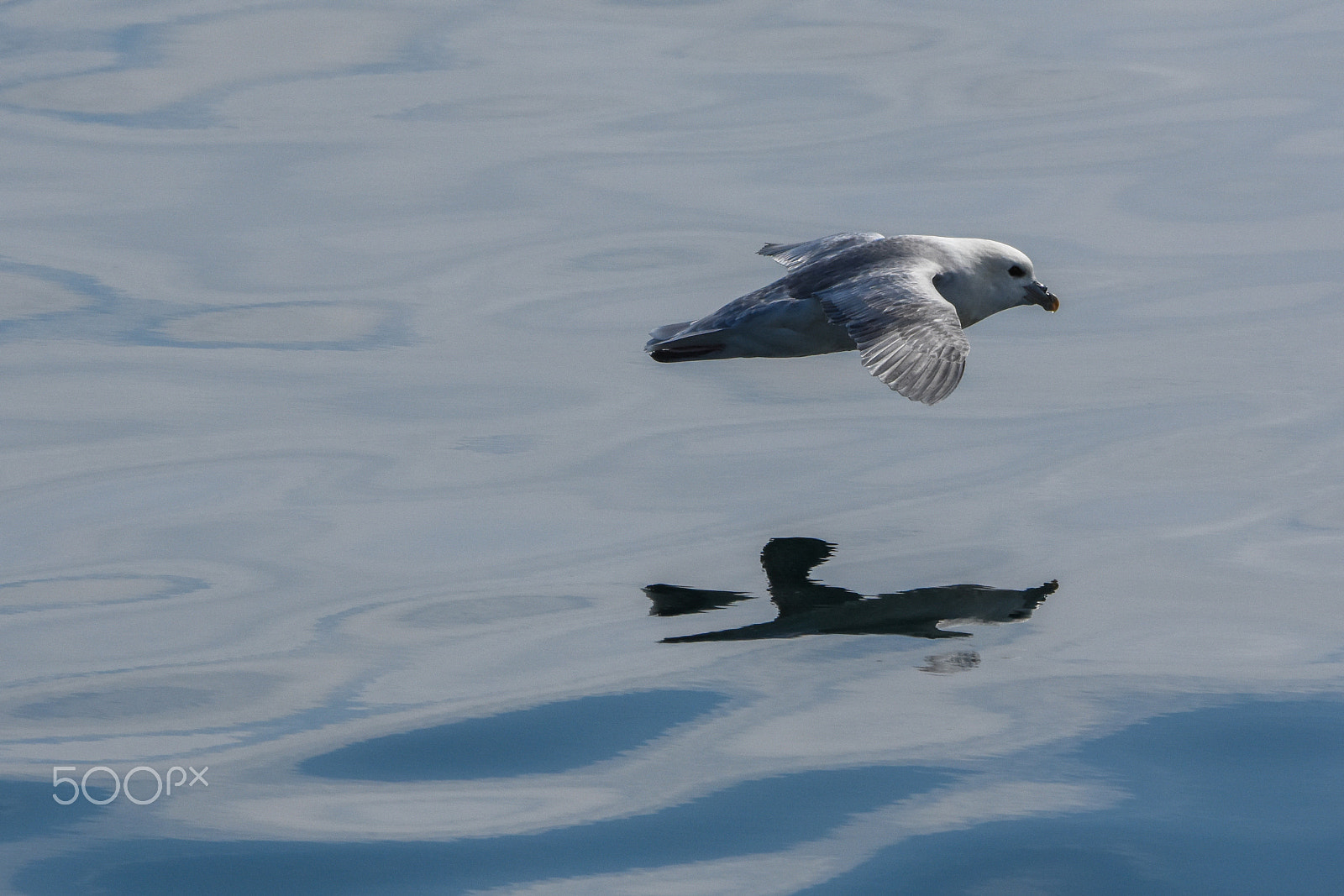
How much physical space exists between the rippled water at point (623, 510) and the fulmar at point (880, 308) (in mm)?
531

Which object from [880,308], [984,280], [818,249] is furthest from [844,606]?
[818,249]

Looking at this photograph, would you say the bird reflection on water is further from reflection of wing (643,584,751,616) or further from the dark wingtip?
the dark wingtip

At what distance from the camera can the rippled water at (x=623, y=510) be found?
5.37 metres

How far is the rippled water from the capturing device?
537 centimetres

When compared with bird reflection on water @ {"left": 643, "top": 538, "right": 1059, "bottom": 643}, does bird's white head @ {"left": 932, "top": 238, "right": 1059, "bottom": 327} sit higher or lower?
higher

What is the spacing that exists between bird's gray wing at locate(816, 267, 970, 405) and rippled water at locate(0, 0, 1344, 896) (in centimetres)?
60

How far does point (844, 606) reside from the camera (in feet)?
21.6

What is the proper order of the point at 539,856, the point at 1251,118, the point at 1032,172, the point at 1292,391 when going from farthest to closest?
the point at 1251,118 < the point at 1032,172 < the point at 1292,391 < the point at 539,856

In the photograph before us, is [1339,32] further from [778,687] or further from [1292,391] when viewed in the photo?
[778,687]

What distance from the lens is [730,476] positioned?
800 cm

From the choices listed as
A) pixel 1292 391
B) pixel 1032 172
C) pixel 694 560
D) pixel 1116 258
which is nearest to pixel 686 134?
pixel 1032 172

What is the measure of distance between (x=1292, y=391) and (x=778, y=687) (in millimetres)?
4064

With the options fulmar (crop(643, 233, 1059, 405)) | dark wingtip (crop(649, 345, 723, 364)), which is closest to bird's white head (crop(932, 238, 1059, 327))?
fulmar (crop(643, 233, 1059, 405))

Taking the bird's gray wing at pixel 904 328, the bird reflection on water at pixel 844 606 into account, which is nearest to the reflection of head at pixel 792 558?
the bird reflection on water at pixel 844 606
